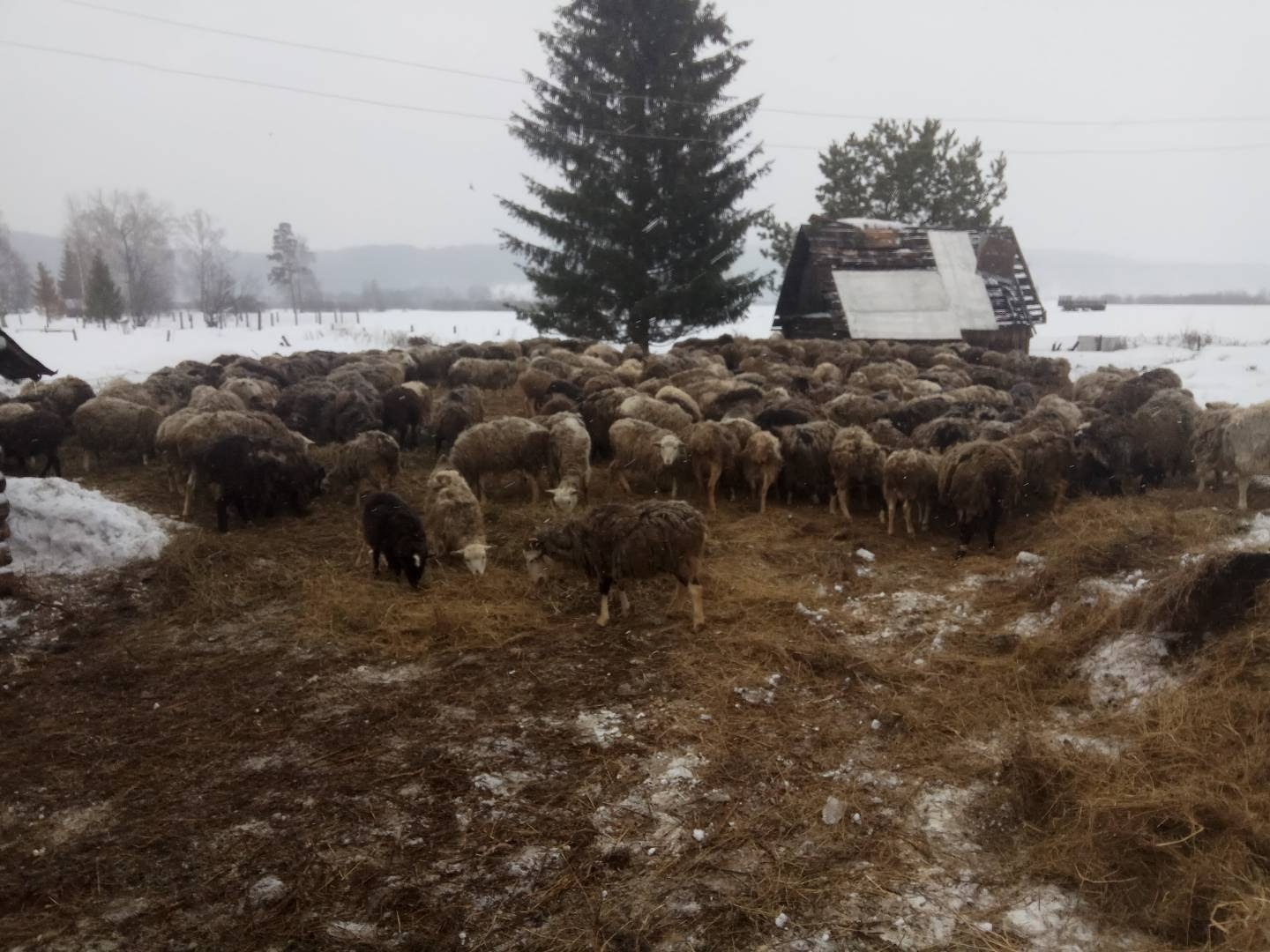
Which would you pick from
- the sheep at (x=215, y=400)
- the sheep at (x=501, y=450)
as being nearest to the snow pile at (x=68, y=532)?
the sheep at (x=501, y=450)

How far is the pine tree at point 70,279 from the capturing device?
54531mm

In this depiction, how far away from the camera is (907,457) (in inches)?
384

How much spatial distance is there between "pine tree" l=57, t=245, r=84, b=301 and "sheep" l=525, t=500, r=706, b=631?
60.7 meters

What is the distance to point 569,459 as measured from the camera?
10898 millimetres

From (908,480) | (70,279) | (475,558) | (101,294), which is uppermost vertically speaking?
(70,279)

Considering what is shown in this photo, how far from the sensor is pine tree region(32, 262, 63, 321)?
49469mm

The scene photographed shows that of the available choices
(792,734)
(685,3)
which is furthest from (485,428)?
(685,3)

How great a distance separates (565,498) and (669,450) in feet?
5.43

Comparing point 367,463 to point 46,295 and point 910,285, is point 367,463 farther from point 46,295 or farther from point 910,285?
point 46,295

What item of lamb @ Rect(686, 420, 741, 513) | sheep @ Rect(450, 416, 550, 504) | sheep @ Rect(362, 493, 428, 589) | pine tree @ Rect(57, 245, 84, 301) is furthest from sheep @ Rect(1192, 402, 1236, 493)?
pine tree @ Rect(57, 245, 84, 301)

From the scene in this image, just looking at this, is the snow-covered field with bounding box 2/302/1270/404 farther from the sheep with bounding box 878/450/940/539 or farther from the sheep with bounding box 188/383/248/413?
the sheep with bounding box 878/450/940/539

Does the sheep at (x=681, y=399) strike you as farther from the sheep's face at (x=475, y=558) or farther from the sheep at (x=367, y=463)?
→ the sheep's face at (x=475, y=558)

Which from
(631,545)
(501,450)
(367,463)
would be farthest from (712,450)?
(367,463)

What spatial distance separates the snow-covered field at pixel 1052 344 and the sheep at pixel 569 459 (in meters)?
12.9
